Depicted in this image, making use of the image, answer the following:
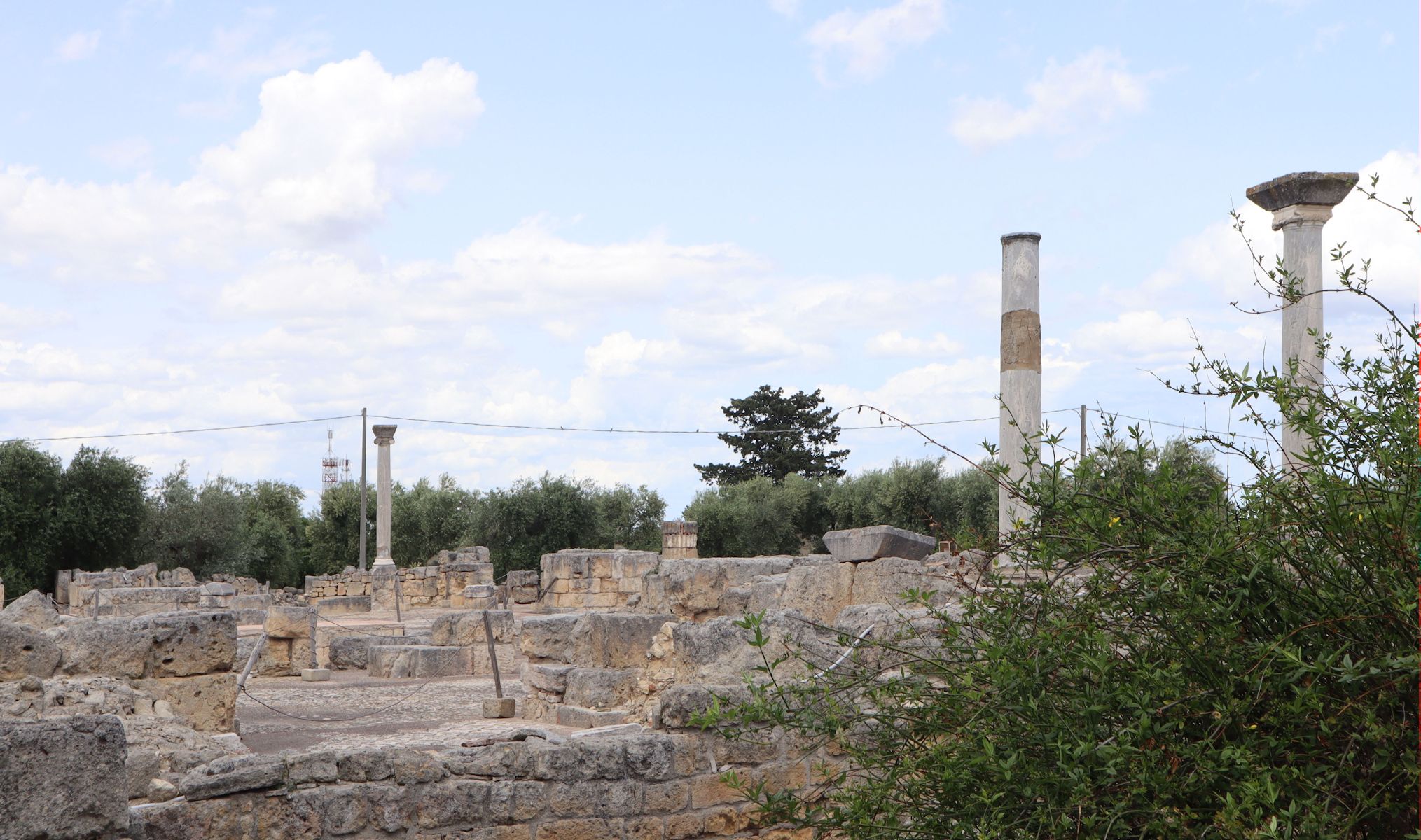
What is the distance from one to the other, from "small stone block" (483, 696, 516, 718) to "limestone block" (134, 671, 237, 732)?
3.28 metres

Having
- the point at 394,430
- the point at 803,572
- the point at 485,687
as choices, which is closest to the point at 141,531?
the point at 394,430

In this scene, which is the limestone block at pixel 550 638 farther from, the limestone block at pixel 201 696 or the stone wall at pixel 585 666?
the limestone block at pixel 201 696

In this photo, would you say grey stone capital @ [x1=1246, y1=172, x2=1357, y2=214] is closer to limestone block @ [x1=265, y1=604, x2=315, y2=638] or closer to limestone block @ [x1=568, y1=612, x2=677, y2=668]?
limestone block @ [x1=568, y1=612, x2=677, y2=668]

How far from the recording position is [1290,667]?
2.33m

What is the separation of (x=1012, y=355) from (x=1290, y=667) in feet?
28.7

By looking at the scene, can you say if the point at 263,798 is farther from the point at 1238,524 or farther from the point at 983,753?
the point at 1238,524

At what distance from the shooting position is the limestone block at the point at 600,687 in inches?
351

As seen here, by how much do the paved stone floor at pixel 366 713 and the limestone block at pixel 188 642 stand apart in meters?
1.01

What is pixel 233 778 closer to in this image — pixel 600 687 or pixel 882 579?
pixel 600 687

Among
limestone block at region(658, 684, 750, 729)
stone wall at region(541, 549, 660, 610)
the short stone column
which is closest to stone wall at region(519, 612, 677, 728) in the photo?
limestone block at region(658, 684, 750, 729)

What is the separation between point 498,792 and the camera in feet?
13.9

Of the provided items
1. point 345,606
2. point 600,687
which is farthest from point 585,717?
point 345,606

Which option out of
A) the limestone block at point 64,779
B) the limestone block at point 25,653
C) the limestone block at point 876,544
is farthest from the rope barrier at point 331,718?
the limestone block at point 64,779

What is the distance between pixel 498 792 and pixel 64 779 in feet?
4.74
